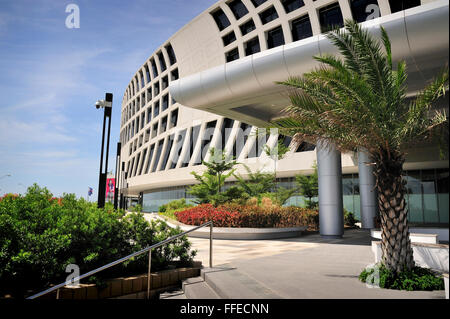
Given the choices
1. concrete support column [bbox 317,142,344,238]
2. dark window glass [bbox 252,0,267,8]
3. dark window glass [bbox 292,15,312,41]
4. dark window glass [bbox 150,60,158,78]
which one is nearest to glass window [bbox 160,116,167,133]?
dark window glass [bbox 150,60,158,78]

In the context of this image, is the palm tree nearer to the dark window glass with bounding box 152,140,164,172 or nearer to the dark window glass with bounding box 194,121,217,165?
the dark window glass with bounding box 194,121,217,165

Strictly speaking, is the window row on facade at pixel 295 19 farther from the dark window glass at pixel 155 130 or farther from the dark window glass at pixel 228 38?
the dark window glass at pixel 155 130

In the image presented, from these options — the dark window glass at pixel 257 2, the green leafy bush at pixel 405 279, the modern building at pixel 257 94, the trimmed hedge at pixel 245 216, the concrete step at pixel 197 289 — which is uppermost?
the dark window glass at pixel 257 2

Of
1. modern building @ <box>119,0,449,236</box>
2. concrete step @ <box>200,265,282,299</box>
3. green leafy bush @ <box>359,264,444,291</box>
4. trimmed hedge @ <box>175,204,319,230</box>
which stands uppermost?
modern building @ <box>119,0,449,236</box>

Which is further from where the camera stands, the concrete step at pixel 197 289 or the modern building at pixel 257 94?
the modern building at pixel 257 94

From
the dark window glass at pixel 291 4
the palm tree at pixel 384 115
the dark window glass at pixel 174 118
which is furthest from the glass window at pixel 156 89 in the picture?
the palm tree at pixel 384 115

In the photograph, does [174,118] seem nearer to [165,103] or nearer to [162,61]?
[165,103]

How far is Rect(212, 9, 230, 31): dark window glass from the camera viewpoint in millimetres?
37594

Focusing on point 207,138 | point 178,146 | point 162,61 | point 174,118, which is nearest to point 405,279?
point 207,138

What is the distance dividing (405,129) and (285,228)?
10780 mm

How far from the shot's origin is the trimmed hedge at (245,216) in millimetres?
16109

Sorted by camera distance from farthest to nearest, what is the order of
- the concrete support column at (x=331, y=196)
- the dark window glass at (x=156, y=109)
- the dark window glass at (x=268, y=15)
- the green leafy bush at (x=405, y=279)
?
the dark window glass at (x=156, y=109) < the dark window glass at (x=268, y=15) < the concrete support column at (x=331, y=196) < the green leafy bush at (x=405, y=279)

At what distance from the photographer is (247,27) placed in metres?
35.3
